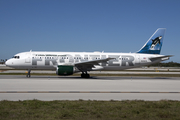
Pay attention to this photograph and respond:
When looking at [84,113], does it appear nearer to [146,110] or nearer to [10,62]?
[146,110]

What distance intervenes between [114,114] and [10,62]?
2323cm

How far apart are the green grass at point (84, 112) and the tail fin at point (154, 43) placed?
935 inches

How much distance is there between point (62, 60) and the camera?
26922mm

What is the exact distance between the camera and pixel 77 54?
27891mm

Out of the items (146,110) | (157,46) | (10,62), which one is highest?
(157,46)

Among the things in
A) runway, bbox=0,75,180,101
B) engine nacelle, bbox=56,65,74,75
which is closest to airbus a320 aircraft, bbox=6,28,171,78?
engine nacelle, bbox=56,65,74,75

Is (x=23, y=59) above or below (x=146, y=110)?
above

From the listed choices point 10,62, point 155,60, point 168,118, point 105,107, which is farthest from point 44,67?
point 168,118

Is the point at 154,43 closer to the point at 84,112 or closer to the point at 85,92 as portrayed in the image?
the point at 85,92

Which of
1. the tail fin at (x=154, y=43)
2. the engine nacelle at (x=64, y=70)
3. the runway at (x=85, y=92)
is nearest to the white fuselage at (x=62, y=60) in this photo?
the engine nacelle at (x=64, y=70)

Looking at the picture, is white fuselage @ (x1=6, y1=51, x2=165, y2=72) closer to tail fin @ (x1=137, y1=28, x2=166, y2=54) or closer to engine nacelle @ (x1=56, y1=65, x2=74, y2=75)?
engine nacelle @ (x1=56, y1=65, x2=74, y2=75)

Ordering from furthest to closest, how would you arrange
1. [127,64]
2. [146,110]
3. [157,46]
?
1. [157,46]
2. [127,64]
3. [146,110]

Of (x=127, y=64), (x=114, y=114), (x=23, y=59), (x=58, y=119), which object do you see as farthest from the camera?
(x=127, y=64)

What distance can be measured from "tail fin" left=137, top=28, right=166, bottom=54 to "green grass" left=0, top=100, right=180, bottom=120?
935 inches
